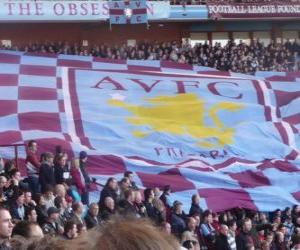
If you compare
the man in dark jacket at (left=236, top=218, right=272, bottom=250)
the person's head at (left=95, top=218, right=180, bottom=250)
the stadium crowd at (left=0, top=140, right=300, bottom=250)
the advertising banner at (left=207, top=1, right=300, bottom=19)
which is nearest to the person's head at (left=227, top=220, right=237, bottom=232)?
the stadium crowd at (left=0, top=140, right=300, bottom=250)

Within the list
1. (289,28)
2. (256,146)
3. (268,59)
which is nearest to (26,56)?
(256,146)

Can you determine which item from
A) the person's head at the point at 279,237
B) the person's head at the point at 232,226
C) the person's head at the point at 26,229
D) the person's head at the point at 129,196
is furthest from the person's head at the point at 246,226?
the person's head at the point at 26,229

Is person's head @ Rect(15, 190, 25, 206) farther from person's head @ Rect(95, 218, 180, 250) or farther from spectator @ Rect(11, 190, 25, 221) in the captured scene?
person's head @ Rect(95, 218, 180, 250)

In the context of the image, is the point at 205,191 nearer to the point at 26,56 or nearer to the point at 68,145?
the point at 68,145

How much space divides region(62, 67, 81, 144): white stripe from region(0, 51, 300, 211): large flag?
0.02 meters

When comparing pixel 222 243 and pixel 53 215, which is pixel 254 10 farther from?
pixel 53 215

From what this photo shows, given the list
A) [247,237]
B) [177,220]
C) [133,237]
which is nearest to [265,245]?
[247,237]

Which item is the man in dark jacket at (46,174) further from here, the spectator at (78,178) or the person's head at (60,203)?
the person's head at (60,203)

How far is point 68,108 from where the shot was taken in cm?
1562

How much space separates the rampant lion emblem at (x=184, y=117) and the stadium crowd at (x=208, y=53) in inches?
188

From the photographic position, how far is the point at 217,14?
27.6 m

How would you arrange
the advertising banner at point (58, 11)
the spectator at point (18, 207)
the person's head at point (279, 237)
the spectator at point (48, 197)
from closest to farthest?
the spectator at point (18, 207), the spectator at point (48, 197), the person's head at point (279, 237), the advertising banner at point (58, 11)

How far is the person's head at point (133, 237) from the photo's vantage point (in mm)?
1394

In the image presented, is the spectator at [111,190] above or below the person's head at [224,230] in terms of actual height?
above
